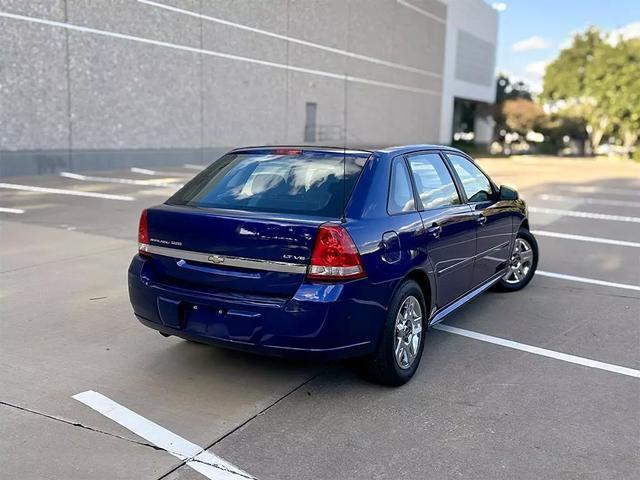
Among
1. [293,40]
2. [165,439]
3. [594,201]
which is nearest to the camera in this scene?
[165,439]

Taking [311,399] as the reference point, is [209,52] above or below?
above

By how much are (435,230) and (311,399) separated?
5.07 feet

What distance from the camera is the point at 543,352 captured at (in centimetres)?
502

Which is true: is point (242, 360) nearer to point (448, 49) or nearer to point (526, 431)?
point (526, 431)

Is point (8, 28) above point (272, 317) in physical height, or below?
above

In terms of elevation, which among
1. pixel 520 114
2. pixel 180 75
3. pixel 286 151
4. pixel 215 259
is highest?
pixel 520 114

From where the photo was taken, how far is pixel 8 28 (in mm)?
16453

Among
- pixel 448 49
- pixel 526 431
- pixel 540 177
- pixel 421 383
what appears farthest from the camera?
pixel 448 49

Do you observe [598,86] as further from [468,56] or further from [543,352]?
[543,352]

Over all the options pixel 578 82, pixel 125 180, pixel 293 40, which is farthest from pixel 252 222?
pixel 578 82

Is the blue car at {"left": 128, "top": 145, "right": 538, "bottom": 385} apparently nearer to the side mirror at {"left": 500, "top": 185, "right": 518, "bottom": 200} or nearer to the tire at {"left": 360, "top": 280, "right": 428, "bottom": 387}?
the tire at {"left": 360, "top": 280, "right": 428, "bottom": 387}

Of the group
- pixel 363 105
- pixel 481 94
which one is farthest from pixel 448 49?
pixel 363 105

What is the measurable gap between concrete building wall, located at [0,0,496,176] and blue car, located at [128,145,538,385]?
4824 mm

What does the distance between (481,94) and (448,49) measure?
8.84 metres
